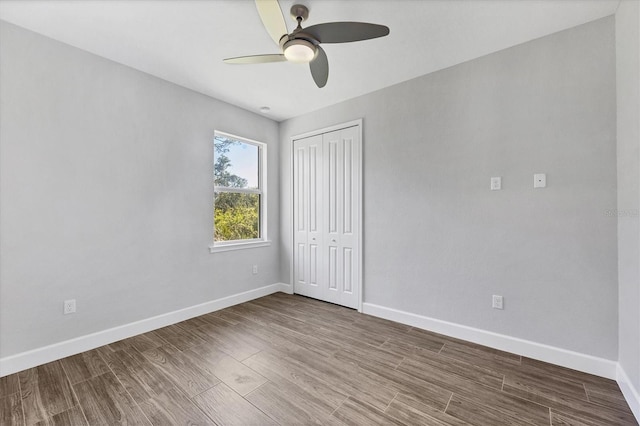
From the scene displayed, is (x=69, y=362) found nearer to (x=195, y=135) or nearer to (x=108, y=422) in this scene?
(x=108, y=422)

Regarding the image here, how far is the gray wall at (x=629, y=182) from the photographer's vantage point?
163cm

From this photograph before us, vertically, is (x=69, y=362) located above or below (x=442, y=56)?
below

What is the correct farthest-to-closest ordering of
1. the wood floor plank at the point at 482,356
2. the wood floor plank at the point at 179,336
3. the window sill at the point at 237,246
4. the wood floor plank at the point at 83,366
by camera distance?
the window sill at the point at 237,246
the wood floor plank at the point at 179,336
the wood floor plank at the point at 482,356
the wood floor plank at the point at 83,366

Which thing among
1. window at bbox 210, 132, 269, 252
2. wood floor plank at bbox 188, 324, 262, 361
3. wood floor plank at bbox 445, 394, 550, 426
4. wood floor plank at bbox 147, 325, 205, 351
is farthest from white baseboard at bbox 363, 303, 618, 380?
window at bbox 210, 132, 269, 252

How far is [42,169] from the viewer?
2.20 meters

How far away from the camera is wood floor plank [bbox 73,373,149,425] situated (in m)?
1.60

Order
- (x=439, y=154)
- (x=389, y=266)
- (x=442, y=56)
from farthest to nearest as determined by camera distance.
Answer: (x=389, y=266)
(x=439, y=154)
(x=442, y=56)

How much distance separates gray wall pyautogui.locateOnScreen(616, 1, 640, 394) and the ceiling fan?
1556 mm

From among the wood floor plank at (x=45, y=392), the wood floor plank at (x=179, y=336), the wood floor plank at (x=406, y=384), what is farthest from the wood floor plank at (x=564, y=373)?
the wood floor plank at (x=45, y=392)

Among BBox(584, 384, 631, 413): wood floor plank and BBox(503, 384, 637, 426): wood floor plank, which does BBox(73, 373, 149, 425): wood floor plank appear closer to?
BBox(503, 384, 637, 426): wood floor plank

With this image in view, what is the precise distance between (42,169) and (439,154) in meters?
3.47

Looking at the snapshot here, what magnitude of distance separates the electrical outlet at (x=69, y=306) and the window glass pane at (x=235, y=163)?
179cm

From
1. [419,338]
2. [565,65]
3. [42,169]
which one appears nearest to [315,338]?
[419,338]

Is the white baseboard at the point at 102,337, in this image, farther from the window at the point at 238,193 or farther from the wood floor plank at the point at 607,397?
the wood floor plank at the point at 607,397
